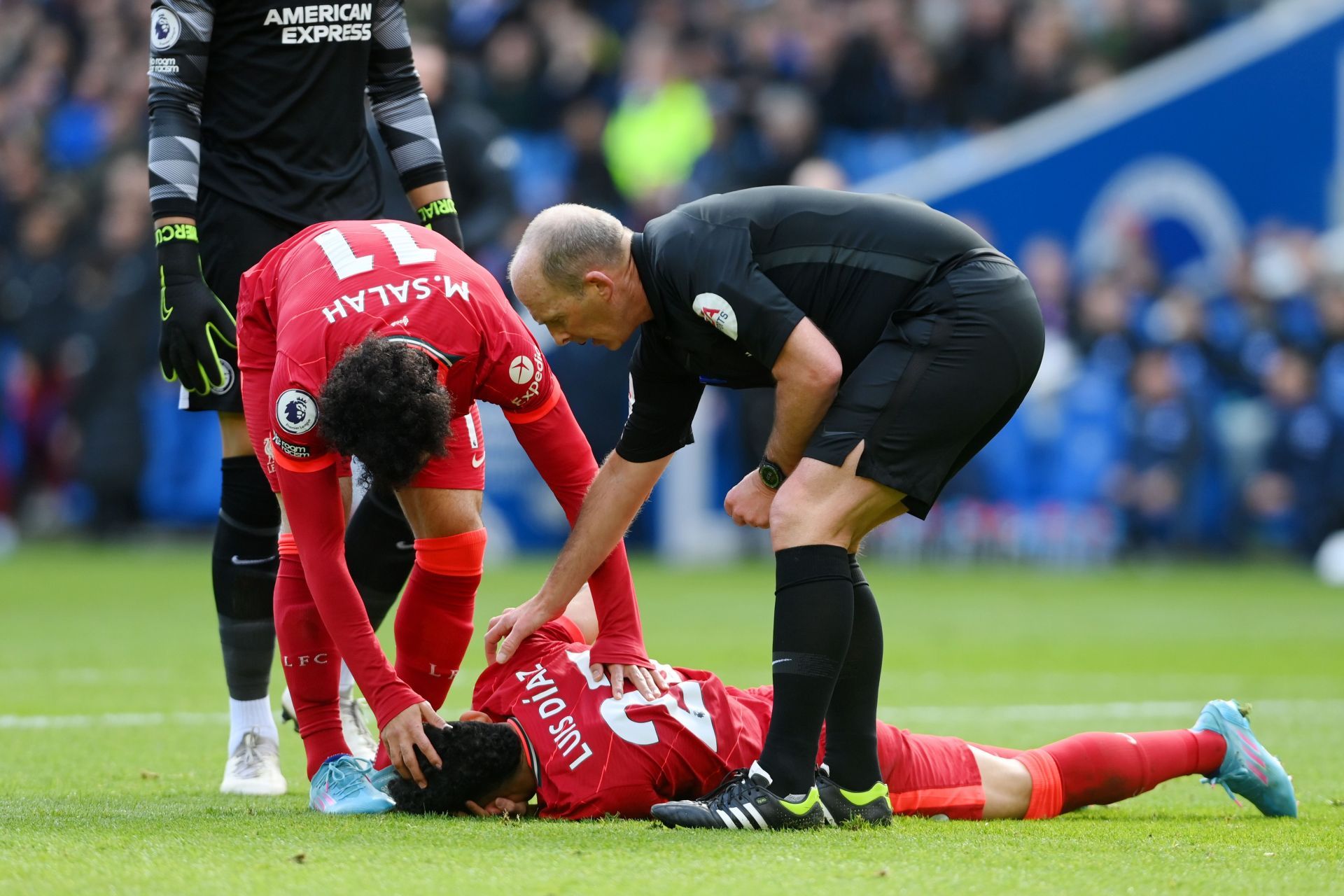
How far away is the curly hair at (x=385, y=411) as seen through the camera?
13.1 feet

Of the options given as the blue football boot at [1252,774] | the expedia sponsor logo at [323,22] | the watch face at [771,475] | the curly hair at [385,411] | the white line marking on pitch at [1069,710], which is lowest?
the white line marking on pitch at [1069,710]

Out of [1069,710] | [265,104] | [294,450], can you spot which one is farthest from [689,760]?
[1069,710]

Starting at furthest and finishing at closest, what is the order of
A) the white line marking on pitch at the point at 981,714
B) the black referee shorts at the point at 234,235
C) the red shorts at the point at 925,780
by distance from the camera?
the white line marking on pitch at the point at 981,714 < the black referee shorts at the point at 234,235 < the red shorts at the point at 925,780

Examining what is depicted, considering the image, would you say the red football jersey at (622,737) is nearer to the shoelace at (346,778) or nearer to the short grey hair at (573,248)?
the shoelace at (346,778)

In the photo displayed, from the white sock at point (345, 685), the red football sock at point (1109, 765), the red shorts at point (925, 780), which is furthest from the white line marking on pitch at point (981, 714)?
the red shorts at point (925, 780)

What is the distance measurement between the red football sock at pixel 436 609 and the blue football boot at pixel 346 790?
35cm

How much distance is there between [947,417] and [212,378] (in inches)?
80.9

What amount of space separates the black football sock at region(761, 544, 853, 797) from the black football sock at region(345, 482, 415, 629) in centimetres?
157

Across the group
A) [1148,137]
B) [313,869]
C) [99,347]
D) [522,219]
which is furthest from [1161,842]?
[99,347]

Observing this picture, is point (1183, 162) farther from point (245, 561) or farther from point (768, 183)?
point (245, 561)

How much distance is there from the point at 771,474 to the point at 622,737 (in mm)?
757

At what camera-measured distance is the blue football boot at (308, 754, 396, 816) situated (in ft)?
14.3

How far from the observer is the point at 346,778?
14.5 ft

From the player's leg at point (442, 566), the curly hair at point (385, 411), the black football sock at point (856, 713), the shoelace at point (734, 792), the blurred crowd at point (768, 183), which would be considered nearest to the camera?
the curly hair at point (385, 411)
